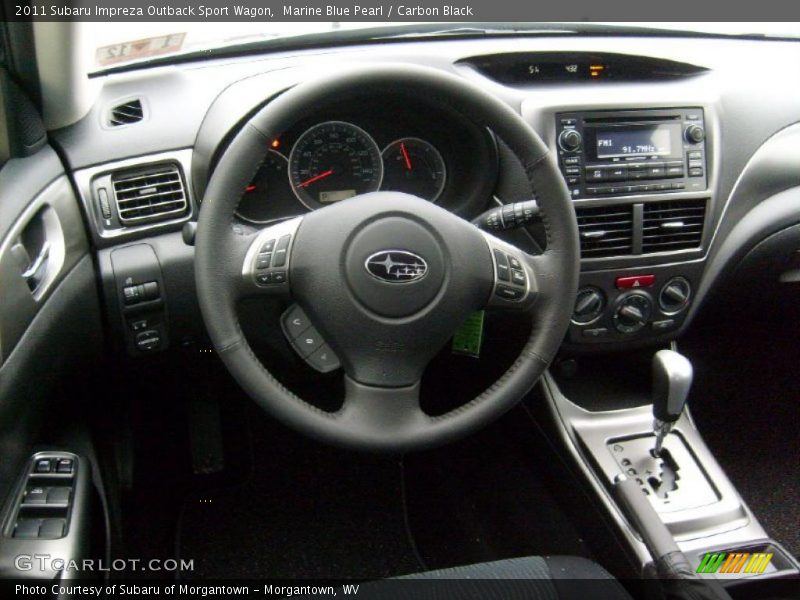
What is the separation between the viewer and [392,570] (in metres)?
2.04

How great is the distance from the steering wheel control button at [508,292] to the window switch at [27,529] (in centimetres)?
82

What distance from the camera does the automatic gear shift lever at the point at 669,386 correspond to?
61.5 inches

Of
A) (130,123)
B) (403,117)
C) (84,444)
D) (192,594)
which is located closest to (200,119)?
(130,123)

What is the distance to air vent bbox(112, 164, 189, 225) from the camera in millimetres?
1550

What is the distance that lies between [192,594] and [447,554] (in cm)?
60

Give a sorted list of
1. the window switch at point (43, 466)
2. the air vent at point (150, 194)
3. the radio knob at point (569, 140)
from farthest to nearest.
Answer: the radio knob at point (569, 140), the air vent at point (150, 194), the window switch at point (43, 466)

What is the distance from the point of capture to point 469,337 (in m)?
1.50

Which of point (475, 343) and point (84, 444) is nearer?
point (475, 343)

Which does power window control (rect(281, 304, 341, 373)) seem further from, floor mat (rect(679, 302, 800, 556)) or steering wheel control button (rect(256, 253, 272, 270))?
floor mat (rect(679, 302, 800, 556))

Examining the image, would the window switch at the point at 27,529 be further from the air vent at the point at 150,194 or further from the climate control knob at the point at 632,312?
the climate control knob at the point at 632,312

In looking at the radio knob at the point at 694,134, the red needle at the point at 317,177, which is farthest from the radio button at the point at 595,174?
the red needle at the point at 317,177

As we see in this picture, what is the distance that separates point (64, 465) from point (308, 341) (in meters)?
0.49

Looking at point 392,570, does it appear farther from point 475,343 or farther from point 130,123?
point 130,123

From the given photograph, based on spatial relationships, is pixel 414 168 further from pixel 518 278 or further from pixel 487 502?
pixel 487 502
